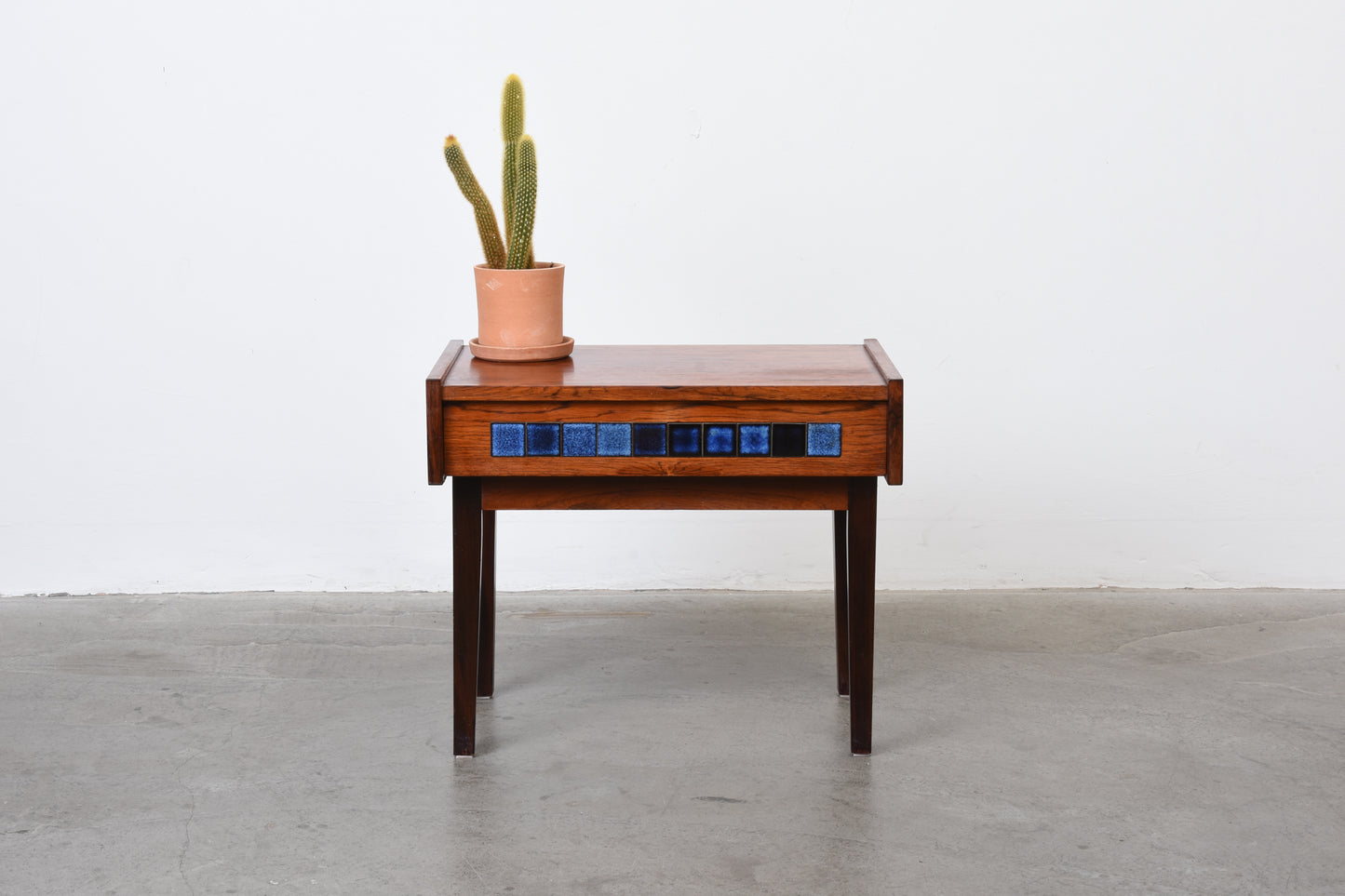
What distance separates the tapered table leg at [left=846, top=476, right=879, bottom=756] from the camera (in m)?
2.55

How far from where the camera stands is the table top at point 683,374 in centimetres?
246

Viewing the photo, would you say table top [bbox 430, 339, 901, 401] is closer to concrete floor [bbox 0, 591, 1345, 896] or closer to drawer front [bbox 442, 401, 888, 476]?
drawer front [bbox 442, 401, 888, 476]

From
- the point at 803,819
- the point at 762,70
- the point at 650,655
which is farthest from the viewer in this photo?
the point at 762,70

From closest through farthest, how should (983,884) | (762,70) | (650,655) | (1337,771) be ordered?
(983,884) < (1337,771) < (650,655) < (762,70)

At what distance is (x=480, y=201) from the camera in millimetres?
2676

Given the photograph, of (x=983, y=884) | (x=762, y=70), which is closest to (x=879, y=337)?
(x=762, y=70)

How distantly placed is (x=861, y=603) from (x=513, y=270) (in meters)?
0.91

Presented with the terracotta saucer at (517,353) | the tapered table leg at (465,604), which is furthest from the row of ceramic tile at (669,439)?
the terracotta saucer at (517,353)

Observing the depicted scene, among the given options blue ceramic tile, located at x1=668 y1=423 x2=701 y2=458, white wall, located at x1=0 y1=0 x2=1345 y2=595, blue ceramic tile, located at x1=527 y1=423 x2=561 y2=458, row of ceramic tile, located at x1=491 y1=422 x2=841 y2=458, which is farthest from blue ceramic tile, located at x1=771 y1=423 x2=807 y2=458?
white wall, located at x1=0 y1=0 x2=1345 y2=595

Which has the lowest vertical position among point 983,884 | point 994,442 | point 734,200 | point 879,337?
point 983,884

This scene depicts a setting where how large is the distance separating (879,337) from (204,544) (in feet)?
6.10

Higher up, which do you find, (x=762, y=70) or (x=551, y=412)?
(x=762, y=70)

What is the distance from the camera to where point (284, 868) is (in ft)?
7.27

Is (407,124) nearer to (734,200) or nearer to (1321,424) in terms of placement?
(734,200)
